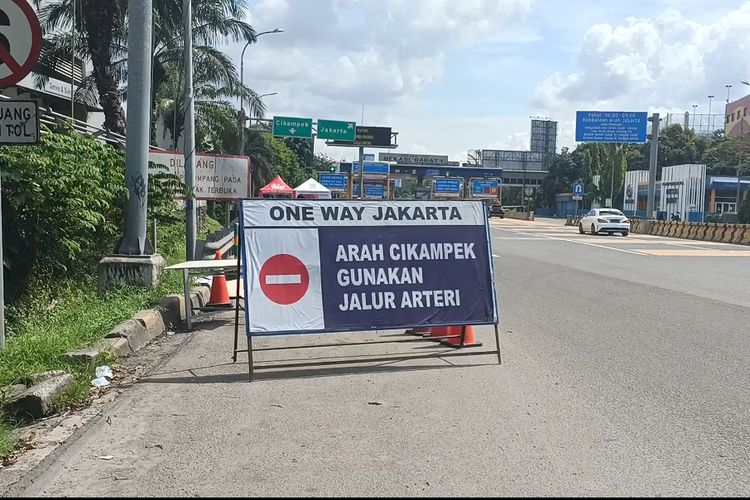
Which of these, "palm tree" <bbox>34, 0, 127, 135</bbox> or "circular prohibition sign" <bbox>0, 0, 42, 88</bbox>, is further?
"palm tree" <bbox>34, 0, 127, 135</bbox>

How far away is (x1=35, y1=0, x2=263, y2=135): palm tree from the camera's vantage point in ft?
64.5

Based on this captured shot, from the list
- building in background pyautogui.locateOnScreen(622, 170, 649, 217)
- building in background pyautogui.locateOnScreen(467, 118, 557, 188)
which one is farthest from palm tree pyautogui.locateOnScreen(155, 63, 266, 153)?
building in background pyautogui.locateOnScreen(467, 118, 557, 188)

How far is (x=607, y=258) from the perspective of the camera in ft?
67.1

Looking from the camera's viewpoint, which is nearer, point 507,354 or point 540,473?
point 540,473

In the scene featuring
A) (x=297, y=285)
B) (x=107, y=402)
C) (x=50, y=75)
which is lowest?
(x=107, y=402)

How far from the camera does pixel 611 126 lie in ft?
141

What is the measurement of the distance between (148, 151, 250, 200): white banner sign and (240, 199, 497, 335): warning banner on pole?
8502 mm

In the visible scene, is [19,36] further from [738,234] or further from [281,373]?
[738,234]

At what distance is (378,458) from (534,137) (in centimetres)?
14820

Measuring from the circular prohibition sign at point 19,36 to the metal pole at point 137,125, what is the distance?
3.87 m

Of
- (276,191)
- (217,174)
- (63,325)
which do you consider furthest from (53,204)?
(276,191)

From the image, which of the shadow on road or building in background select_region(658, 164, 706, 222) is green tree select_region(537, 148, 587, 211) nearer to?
building in background select_region(658, 164, 706, 222)

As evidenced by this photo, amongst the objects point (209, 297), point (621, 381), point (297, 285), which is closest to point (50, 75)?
point (209, 297)

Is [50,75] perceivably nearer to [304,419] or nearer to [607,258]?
[607,258]
